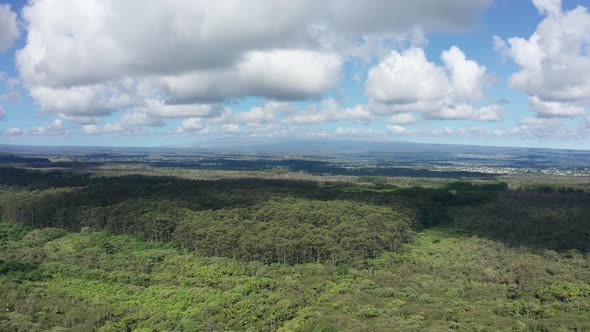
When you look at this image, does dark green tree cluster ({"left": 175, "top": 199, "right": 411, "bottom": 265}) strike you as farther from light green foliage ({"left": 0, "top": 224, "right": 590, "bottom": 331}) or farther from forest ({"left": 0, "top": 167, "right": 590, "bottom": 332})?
light green foliage ({"left": 0, "top": 224, "right": 590, "bottom": 331})

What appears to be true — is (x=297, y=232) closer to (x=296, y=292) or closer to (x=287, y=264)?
Answer: (x=287, y=264)

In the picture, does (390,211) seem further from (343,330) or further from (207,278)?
(343,330)

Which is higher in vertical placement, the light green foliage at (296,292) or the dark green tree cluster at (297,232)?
the dark green tree cluster at (297,232)

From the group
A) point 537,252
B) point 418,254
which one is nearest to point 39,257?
point 418,254

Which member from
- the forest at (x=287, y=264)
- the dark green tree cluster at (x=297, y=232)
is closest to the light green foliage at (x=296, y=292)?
the forest at (x=287, y=264)

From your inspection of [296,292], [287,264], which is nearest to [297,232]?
[287,264]

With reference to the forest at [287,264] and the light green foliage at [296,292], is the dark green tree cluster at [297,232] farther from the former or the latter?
the light green foliage at [296,292]

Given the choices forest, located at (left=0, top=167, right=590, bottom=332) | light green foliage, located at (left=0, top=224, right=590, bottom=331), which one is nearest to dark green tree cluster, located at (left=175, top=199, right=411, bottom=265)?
forest, located at (left=0, top=167, right=590, bottom=332)

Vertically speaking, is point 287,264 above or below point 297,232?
below
